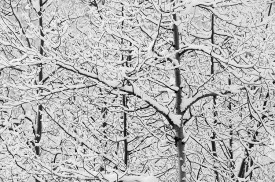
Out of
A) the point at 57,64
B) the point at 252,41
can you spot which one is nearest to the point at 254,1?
the point at 252,41

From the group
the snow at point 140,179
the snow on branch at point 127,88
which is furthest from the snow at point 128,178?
the snow on branch at point 127,88

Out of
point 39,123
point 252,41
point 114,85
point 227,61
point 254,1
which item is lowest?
point 39,123

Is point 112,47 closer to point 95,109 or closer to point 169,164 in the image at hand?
point 95,109

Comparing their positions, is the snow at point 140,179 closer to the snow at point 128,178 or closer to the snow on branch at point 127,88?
the snow at point 128,178

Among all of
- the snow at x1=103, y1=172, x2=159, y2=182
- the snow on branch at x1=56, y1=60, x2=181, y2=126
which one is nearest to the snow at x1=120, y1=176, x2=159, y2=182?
the snow at x1=103, y1=172, x2=159, y2=182

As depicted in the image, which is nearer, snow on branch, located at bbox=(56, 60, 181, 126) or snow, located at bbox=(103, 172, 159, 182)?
snow on branch, located at bbox=(56, 60, 181, 126)

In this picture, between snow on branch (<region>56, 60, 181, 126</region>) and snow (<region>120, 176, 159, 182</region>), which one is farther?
snow (<region>120, 176, 159, 182</region>)

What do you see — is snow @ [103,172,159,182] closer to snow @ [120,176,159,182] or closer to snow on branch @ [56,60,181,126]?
snow @ [120,176,159,182]

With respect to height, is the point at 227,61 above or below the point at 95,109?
above

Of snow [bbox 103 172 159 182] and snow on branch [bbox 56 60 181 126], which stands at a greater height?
snow on branch [bbox 56 60 181 126]

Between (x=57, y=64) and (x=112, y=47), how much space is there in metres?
0.73

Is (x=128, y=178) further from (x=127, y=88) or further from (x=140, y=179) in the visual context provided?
(x=127, y=88)

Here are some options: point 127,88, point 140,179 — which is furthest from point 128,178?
point 127,88

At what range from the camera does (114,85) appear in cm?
420
